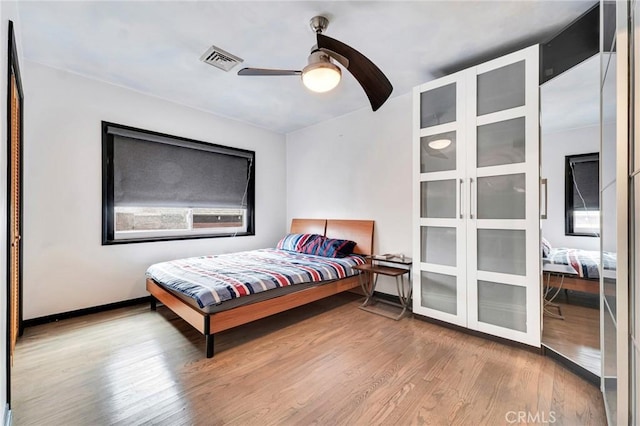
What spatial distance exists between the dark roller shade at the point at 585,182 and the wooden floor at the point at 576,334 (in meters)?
0.79

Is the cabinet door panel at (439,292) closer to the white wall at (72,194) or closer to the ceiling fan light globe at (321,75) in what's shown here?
the ceiling fan light globe at (321,75)

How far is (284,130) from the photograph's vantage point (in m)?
4.92

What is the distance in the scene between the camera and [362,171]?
12.9ft

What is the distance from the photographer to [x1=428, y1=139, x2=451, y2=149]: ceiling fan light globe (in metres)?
2.72

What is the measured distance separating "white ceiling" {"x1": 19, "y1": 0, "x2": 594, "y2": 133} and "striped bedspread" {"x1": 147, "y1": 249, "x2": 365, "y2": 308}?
2.12m

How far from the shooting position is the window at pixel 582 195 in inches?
77.6

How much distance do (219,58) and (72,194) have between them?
2.18 meters

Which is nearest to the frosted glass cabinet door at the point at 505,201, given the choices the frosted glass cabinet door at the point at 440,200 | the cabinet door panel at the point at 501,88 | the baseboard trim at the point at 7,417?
the cabinet door panel at the point at 501,88

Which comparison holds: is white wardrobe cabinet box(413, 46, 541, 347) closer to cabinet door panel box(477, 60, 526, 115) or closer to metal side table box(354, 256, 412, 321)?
cabinet door panel box(477, 60, 526, 115)

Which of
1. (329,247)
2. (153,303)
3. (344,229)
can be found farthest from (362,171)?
(153,303)

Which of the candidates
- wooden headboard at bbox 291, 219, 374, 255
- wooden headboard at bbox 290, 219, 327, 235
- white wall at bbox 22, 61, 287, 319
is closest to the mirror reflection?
wooden headboard at bbox 291, 219, 374, 255

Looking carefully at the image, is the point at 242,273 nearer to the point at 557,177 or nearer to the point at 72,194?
the point at 72,194

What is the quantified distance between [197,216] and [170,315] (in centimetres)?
148

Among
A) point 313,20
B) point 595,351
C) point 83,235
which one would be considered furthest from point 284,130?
point 595,351
